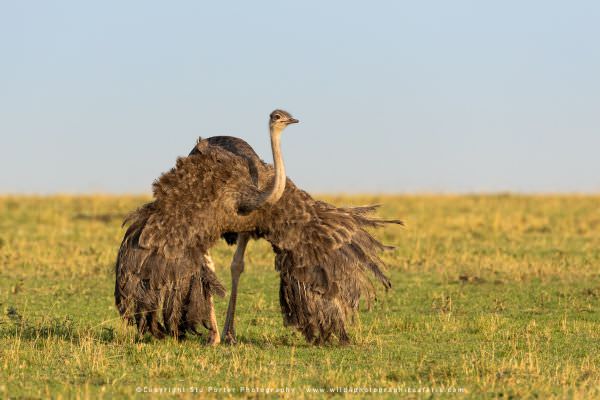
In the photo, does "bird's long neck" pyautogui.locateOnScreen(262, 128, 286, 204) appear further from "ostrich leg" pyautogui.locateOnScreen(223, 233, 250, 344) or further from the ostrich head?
"ostrich leg" pyautogui.locateOnScreen(223, 233, 250, 344)

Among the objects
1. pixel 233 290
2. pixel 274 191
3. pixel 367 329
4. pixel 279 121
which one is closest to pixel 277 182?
pixel 274 191

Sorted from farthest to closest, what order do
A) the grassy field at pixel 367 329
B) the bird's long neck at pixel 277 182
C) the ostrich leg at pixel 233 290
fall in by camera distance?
the ostrich leg at pixel 233 290, the bird's long neck at pixel 277 182, the grassy field at pixel 367 329

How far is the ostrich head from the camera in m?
10.7

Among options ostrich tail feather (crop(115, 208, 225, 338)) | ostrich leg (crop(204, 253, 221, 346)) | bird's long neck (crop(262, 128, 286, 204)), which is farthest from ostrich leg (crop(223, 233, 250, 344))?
bird's long neck (crop(262, 128, 286, 204))

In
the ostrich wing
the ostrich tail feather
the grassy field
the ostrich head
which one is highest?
the ostrich head

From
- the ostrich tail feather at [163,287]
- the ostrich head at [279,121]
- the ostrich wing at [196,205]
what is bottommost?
the ostrich tail feather at [163,287]

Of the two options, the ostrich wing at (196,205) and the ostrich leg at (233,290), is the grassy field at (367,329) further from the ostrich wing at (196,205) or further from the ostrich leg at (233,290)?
the ostrich wing at (196,205)

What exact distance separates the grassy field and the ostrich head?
2.11 metres

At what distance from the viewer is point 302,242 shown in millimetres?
10492

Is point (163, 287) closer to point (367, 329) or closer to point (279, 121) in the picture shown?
point (279, 121)

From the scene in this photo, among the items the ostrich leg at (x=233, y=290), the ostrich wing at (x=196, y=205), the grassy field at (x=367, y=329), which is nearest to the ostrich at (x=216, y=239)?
the ostrich wing at (x=196, y=205)

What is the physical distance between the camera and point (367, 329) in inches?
471

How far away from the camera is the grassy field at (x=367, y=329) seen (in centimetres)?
884

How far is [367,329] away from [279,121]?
2654 mm
